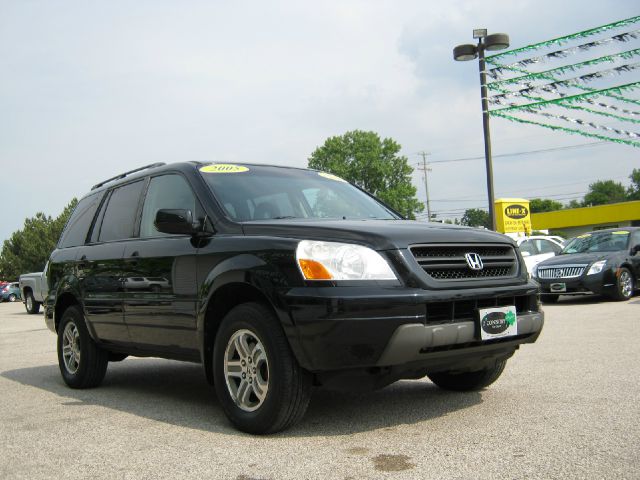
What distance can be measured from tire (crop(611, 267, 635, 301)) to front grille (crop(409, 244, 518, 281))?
10488 mm

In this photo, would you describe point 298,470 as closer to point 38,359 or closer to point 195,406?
point 195,406

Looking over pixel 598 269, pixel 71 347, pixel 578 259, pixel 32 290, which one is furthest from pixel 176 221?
pixel 32 290

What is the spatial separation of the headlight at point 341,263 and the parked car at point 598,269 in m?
11.2

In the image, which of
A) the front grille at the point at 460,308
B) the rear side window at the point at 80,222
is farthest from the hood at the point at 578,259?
the front grille at the point at 460,308

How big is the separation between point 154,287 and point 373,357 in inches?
81.4

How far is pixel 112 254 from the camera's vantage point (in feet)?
19.2

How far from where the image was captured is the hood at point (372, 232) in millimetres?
4016

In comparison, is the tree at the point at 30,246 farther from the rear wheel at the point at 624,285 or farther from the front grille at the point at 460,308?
the front grille at the point at 460,308

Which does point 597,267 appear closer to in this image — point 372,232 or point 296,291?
point 372,232

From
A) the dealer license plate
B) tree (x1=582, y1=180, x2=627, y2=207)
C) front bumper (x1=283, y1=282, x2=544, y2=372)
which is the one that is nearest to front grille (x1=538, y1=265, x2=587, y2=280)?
the dealer license plate

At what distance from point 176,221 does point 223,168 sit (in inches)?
31.6

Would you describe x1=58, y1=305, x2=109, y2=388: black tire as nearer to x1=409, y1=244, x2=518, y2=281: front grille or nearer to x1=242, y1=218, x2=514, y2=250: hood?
x1=242, y1=218, x2=514, y2=250: hood

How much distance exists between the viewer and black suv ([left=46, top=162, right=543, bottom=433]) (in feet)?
12.6

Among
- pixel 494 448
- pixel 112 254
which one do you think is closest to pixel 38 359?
pixel 112 254
